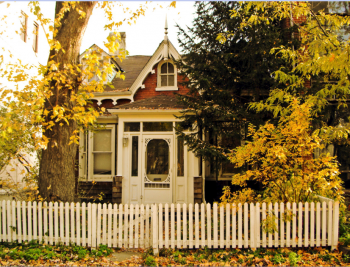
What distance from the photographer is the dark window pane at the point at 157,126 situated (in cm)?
991

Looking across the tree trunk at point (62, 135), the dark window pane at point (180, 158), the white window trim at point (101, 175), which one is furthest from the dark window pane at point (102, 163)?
the tree trunk at point (62, 135)

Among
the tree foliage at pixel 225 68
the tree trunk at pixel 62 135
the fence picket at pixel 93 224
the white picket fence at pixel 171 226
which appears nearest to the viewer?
the white picket fence at pixel 171 226

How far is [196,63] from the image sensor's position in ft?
27.0

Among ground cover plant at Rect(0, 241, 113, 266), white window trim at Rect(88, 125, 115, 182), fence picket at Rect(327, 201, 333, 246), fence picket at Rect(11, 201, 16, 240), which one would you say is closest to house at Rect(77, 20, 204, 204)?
white window trim at Rect(88, 125, 115, 182)

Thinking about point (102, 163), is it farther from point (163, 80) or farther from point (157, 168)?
point (163, 80)

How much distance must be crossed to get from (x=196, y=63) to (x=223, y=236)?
5044mm

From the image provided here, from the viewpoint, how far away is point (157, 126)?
995cm

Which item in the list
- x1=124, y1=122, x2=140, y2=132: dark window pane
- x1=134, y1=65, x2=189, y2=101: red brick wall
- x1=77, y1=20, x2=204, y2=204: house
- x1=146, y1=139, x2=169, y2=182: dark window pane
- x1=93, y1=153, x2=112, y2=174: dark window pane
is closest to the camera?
x1=77, y1=20, x2=204, y2=204: house

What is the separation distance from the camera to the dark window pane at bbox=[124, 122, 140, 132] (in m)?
10.0

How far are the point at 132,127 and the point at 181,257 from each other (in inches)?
220

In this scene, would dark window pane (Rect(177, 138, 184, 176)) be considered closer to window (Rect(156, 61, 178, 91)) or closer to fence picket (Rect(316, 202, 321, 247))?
window (Rect(156, 61, 178, 91))

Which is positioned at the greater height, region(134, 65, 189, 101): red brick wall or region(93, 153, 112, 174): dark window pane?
region(134, 65, 189, 101): red brick wall

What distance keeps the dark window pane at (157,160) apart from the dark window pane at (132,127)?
2.35 feet

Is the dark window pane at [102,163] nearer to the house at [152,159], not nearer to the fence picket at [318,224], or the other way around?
the house at [152,159]
